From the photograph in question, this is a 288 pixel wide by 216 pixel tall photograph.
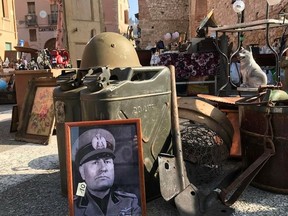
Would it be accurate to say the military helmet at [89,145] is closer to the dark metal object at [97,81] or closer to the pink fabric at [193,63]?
the dark metal object at [97,81]

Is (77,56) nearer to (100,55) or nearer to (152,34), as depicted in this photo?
(100,55)

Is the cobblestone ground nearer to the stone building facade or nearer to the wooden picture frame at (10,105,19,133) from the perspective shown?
the wooden picture frame at (10,105,19,133)

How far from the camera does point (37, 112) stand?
15.2 feet

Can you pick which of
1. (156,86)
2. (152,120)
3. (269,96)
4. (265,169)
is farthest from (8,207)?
(269,96)

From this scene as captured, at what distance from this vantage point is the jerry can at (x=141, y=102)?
200 cm

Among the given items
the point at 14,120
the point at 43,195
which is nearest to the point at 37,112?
the point at 14,120

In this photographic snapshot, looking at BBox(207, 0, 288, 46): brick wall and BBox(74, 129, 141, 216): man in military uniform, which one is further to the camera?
BBox(207, 0, 288, 46): brick wall

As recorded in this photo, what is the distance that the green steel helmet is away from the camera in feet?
7.80

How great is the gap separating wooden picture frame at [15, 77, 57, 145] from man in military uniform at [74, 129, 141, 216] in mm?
2574

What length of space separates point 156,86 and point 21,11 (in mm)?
38011

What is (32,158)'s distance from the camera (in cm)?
365

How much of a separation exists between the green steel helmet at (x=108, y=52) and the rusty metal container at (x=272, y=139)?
1089mm

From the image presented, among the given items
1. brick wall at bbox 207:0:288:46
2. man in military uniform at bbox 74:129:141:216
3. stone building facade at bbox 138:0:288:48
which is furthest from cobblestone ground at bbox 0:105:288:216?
stone building facade at bbox 138:0:288:48

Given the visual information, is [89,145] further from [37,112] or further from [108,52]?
[37,112]
